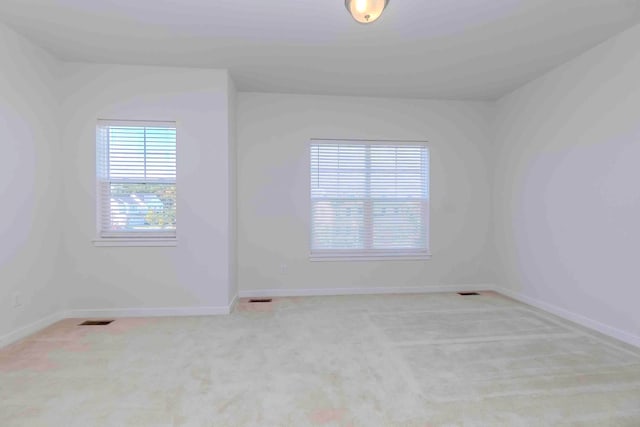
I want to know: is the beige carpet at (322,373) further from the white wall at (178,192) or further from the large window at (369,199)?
the large window at (369,199)

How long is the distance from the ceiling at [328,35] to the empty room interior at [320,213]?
0.08ft

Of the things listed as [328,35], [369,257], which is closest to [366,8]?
[328,35]

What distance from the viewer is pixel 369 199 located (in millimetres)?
4355

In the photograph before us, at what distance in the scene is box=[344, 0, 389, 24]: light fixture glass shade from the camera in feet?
6.61

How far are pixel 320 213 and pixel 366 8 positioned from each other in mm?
2660

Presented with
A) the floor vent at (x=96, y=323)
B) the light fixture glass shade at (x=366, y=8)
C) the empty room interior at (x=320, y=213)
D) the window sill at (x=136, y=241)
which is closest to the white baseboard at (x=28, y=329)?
the empty room interior at (x=320, y=213)

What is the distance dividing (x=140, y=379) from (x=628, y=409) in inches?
122

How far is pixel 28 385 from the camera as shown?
203 cm

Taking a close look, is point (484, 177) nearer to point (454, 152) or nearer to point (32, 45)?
point (454, 152)

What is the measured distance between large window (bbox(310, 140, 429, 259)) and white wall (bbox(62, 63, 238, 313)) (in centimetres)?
134

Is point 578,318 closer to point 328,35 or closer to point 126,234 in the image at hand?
point 328,35

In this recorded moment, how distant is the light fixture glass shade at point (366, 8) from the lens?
2.01m

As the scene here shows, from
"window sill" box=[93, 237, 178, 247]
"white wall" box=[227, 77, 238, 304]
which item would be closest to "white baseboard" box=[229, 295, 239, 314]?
"white wall" box=[227, 77, 238, 304]

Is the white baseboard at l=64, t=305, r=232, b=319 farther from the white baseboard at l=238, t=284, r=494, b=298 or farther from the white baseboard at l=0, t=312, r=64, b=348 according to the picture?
the white baseboard at l=238, t=284, r=494, b=298
